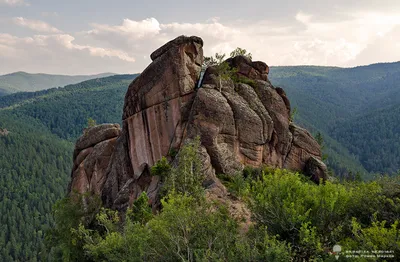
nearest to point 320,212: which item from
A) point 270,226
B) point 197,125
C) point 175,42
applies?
point 270,226

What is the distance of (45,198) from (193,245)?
18563 centimetres

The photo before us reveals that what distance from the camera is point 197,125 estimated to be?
34688mm

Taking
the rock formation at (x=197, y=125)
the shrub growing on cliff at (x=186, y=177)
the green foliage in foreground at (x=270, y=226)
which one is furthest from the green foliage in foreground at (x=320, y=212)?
the rock formation at (x=197, y=125)

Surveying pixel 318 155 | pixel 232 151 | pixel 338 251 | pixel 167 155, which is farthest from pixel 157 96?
pixel 338 251

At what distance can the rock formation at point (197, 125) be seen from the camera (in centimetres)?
3581

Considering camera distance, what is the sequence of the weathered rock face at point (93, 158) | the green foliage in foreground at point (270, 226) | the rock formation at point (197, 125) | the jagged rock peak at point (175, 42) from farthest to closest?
the weathered rock face at point (93, 158)
the jagged rock peak at point (175, 42)
the rock formation at point (197, 125)
the green foliage in foreground at point (270, 226)

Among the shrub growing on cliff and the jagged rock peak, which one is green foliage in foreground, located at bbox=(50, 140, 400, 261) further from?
the jagged rock peak

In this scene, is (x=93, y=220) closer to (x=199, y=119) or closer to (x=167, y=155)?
(x=167, y=155)

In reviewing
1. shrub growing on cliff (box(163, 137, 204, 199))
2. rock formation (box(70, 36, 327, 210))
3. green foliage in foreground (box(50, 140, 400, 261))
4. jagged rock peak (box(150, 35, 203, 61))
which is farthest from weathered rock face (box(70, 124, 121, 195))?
green foliage in foreground (box(50, 140, 400, 261))

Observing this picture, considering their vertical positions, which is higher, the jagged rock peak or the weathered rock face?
the jagged rock peak

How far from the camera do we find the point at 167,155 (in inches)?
1494

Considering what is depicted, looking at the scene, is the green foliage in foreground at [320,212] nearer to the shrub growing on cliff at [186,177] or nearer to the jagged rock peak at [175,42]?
the shrub growing on cliff at [186,177]

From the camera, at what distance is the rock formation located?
35812 millimetres

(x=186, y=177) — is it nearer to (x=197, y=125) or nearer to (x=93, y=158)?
(x=197, y=125)
